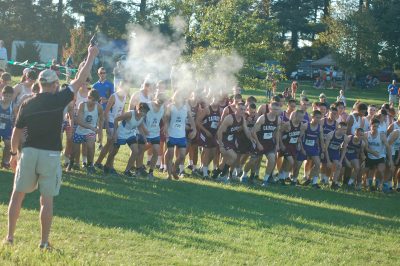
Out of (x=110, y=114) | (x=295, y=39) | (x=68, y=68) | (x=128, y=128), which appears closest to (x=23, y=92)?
(x=110, y=114)

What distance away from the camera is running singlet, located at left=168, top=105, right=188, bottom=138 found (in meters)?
11.8

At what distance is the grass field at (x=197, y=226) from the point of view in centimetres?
663

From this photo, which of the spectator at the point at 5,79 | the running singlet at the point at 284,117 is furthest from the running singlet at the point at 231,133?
the spectator at the point at 5,79

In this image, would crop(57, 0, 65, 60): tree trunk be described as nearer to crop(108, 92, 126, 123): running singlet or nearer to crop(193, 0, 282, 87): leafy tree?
crop(193, 0, 282, 87): leafy tree

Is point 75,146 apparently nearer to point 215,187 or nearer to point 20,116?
point 215,187

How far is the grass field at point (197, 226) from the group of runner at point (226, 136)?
73 cm

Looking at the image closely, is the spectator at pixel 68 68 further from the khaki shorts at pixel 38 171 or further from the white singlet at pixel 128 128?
the khaki shorts at pixel 38 171

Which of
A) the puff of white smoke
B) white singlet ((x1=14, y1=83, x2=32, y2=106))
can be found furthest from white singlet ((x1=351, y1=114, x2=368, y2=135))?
white singlet ((x1=14, y1=83, x2=32, y2=106))

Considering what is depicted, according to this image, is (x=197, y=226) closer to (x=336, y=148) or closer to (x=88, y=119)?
(x=88, y=119)

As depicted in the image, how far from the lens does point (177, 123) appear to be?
38.9 ft

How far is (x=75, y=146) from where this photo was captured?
11367 millimetres

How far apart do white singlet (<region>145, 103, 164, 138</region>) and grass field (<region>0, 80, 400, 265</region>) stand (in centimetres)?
95

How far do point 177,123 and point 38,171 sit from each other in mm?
5881

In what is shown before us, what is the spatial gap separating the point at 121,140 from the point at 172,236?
4394 mm
